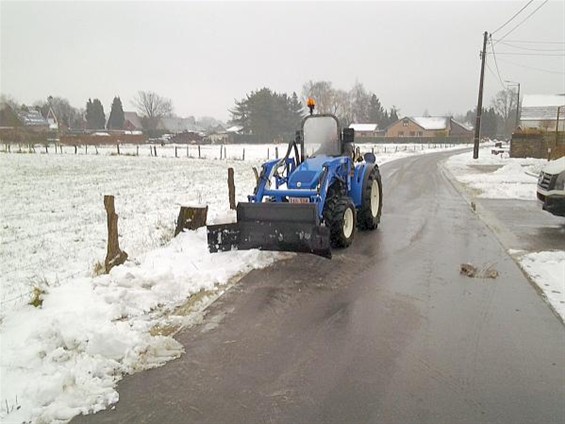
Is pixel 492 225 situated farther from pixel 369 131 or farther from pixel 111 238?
pixel 369 131

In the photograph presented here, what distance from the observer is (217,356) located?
13.0 ft

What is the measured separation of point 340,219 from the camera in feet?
23.0

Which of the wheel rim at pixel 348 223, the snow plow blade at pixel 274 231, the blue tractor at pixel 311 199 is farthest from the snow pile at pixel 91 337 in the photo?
the wheel rim at pixel 348 223

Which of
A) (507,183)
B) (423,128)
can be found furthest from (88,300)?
(423,128)

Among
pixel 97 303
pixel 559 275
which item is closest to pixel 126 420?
pixel 97 303

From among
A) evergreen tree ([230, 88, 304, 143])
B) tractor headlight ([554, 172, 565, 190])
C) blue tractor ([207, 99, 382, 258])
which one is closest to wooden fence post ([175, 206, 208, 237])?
blue tractor ([207, 99, 382, 258])

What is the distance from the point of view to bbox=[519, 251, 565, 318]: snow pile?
5225 mm

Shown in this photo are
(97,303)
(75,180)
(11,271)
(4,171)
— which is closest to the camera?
(97,303)

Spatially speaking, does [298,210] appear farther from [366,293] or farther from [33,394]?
[33,394]

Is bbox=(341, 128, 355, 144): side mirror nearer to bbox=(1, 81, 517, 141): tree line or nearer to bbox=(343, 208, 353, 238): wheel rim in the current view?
bbox=(343, 208, 353, 238): wheel rim

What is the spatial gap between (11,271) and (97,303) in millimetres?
2924

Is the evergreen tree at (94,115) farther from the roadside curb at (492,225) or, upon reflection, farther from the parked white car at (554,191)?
the parked white car at (554,191)

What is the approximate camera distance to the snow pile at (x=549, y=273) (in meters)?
5.23

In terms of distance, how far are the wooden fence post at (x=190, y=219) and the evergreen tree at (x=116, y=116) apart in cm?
10087
